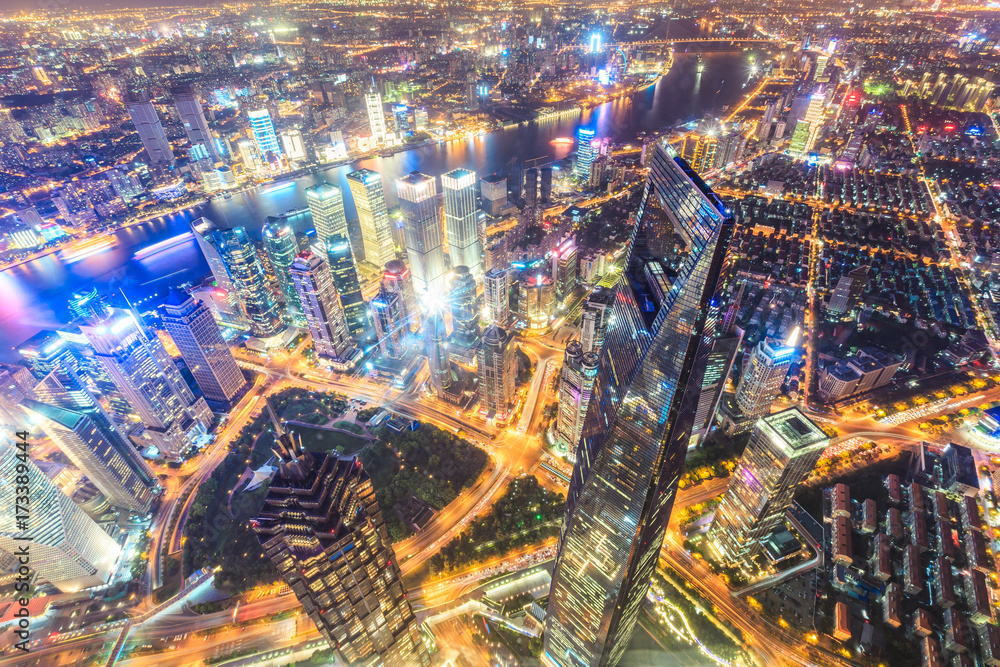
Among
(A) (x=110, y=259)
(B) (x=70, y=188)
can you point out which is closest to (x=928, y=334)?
(A) (x=110, y=259)

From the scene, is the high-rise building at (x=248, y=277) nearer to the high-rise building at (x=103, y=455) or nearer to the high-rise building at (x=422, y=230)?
the high-rise building at (x=422, y=230)

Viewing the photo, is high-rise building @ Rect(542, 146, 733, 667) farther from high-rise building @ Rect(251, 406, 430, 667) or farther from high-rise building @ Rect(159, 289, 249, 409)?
high-rise building @ Rect(159, 289, 249, 409)

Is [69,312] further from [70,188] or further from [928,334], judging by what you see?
[928,334]

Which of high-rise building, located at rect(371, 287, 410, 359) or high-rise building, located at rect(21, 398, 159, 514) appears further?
high-rise building, located at rect(371, 287, 410, 359)

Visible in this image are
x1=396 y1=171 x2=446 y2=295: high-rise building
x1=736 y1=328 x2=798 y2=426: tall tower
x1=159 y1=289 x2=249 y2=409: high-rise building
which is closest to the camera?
x1=736 y1=328 x2=798 y2=426: tall tower

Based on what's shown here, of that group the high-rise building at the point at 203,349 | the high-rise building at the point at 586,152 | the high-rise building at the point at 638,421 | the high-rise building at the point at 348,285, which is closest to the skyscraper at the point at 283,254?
the high-rise building at the point at 348,285

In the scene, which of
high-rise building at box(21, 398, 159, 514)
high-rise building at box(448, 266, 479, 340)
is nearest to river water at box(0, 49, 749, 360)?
high-rise building at box(21, 398, 159, 514)
